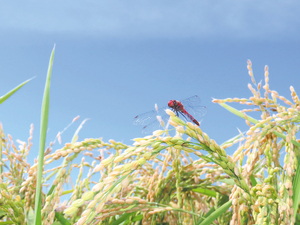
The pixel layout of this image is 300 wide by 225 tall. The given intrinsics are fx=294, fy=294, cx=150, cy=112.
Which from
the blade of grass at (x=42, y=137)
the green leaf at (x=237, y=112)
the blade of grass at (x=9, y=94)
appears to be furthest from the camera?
the green leaf at (x=237, y=112)

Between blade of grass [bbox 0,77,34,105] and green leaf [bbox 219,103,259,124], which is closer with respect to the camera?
Answer: blade of grass [bbox 0,77,34,105]

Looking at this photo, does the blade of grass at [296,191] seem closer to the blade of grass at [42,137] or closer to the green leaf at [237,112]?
the green leaf at [237,112]

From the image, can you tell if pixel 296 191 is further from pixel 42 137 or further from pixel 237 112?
pixel 42 137

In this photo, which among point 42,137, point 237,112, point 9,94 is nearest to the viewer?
point 42,137

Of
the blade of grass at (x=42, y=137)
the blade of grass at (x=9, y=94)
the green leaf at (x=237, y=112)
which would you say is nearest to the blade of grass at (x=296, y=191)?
the green leaf at (x=237, y=112)

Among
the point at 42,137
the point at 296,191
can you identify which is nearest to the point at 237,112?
the point at 296,191

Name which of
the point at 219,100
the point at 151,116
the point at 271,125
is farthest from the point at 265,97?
the point at 151,116

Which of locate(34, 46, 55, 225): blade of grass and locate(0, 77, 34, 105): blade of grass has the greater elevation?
locate(0, 77, 34, 105): blade of grass

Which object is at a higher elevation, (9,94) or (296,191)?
(9,94)

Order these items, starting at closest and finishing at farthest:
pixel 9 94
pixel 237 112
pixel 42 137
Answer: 1. pixel 42 137
2. pixel 9 94
3. pixel 237 112

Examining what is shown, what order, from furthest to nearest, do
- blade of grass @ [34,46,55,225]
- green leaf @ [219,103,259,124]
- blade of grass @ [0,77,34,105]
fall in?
1. green leaf @ [219,103,259,124]
2. blade of grass @ [0,77,34,105]
3. blade of grass @ [34,46,55,225]

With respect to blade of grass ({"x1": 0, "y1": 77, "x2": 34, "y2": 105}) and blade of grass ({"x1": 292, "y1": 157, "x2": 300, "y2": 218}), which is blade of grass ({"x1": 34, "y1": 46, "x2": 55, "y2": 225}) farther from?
blade of grass ({"x1": 292, "y1": 157, "x2": 300, "y2": 218})

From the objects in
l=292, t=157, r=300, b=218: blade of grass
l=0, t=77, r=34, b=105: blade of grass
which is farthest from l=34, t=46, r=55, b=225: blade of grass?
l=292, t=157, r=300, b=218: blade of grass
